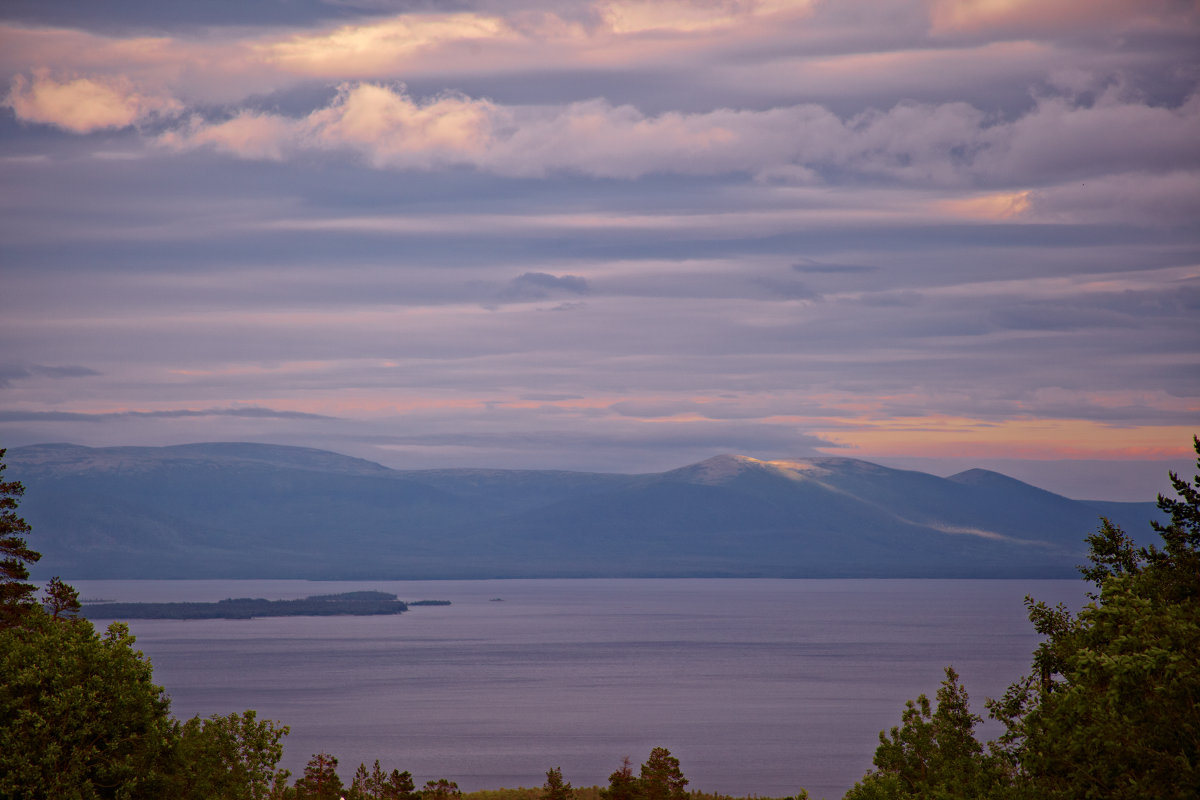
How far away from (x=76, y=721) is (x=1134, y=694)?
28.5m

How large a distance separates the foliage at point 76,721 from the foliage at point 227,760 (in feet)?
13.7

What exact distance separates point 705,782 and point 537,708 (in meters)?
59.4

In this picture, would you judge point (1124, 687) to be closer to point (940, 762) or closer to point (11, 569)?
point (940, 762)

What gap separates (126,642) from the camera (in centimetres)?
3781

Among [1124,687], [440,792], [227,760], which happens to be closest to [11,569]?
[227,760]

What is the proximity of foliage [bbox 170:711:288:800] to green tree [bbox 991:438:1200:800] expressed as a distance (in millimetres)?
25228

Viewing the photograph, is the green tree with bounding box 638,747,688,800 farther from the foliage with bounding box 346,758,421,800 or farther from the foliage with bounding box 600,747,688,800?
the foliage with bounding box 346,758,421,800

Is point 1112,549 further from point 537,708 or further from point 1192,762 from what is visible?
point 537,708

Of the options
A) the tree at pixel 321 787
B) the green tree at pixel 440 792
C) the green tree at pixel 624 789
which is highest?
the tree at pixel 321 787

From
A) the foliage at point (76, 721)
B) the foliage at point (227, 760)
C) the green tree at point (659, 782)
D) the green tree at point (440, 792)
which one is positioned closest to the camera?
the foliage at point (76, 721)

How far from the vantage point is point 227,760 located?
46500 mm

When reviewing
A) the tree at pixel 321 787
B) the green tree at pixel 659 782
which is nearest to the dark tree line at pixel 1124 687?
the green tree at pixel 659 782

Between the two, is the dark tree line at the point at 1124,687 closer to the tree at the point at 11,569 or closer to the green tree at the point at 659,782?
the green tree at the point at 659,782

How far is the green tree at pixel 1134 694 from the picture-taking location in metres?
25.6
